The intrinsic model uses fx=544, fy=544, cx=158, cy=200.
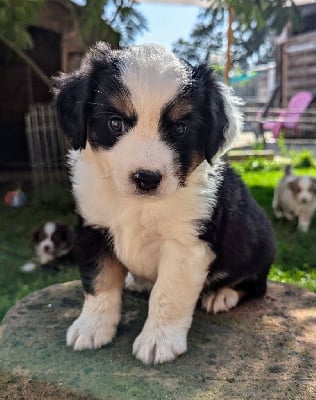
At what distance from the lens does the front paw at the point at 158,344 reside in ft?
8.07

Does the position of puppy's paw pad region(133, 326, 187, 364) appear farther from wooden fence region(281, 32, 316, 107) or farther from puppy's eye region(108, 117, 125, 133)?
wooden fence region(281, 32, 316, 107)

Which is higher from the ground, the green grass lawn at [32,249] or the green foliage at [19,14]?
the green foliage at [19,14]

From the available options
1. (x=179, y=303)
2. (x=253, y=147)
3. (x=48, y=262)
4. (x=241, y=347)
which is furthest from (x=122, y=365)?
(x=253, y=147)

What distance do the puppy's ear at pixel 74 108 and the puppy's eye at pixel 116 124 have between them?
0.56 ft

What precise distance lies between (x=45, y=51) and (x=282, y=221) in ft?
18.6

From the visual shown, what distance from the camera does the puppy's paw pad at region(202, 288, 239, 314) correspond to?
3031 mm

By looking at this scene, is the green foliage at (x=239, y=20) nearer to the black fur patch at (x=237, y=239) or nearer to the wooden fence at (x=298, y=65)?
the black fur patch at (x=237, y=239)

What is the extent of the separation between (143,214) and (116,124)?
17.7 inches

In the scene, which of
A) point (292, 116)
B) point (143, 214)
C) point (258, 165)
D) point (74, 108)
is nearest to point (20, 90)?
point (258, 165)

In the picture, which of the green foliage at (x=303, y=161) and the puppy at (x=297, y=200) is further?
the green foliage at (x=303, y=161)

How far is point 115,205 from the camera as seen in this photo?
8.30 ft

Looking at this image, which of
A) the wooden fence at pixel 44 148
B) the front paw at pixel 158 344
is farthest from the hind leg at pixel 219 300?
the wooden fence at pixel 44 148

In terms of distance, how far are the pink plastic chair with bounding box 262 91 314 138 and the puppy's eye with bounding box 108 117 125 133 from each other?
41.3 ft

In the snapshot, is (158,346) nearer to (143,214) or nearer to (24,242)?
(143,214)
